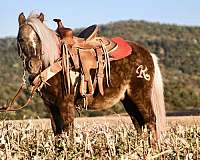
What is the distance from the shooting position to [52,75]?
855cm

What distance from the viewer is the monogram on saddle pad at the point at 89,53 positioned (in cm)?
900

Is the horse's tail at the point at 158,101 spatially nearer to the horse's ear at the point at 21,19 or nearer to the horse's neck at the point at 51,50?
the horse's neck at the point at 51,50

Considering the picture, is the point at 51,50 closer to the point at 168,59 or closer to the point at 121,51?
the point at 121,51

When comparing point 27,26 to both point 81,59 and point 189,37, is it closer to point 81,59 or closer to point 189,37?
point 81,59

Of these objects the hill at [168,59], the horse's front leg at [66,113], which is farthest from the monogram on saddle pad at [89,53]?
the hill at [168,59]

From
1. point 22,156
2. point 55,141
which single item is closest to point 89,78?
point 55,141

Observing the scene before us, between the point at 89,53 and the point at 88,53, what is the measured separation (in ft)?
0.09

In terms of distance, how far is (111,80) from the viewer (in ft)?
31.4

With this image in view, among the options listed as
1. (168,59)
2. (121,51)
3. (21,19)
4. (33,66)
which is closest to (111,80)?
(121,51)

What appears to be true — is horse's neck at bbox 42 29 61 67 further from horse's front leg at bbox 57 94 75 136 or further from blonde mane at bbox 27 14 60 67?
horse's front leg at bbox 57 94 75 136

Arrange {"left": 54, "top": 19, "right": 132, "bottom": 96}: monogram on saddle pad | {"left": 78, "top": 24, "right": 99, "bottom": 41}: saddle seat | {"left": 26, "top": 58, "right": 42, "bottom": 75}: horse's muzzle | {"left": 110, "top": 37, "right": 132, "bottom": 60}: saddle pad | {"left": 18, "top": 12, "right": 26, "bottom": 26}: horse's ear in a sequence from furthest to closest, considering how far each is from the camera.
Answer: {"left": 78, "top": 24, "right": 99, "bottom": 41}: saddle seat → {"left": 110, "top": 37, "right": 132, "bottom": 60}: saddle pad → {"left": 54, "top": 19, "right": 132, "bottom": 96}: monogram on saddle pad → {"left": 18, "top": 12, "right": 26, "bottom": 26}: horse's ear → {"left": 26, "top": 58, "right": 42, "bottom": 75}: horse's muzzle

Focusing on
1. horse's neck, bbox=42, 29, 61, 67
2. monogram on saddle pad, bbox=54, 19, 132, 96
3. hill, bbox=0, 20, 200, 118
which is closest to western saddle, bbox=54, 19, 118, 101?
monogram on saddle pad, bbox=54, 19, 132, 96

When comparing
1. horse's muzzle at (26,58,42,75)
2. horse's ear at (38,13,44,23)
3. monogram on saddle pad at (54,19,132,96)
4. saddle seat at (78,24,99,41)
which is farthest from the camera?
saddle seat at (78,24,99,41)

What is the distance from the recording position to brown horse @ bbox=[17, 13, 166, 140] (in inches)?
332
